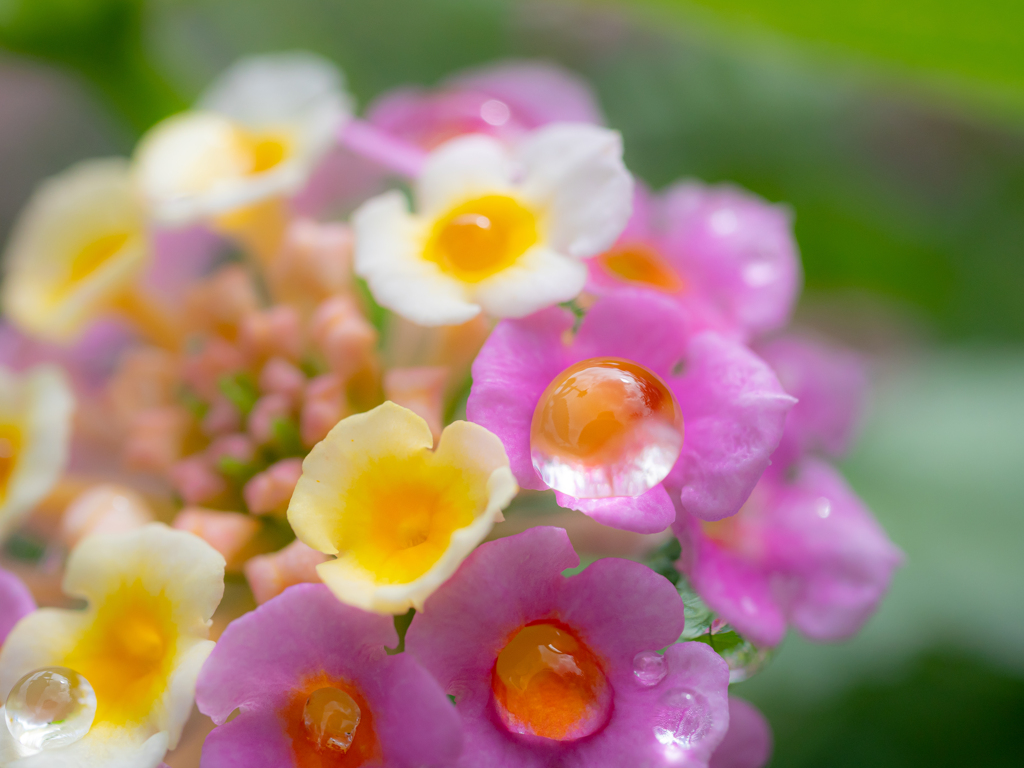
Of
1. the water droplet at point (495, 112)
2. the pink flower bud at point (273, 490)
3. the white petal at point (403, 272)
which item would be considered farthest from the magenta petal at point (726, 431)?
the water droplet at point (495, 112)

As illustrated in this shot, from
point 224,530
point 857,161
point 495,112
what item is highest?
point 495,112

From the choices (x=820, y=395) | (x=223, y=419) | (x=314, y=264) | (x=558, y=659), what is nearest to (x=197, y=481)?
(x=223, y=419)

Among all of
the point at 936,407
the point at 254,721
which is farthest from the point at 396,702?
the point at 936,407

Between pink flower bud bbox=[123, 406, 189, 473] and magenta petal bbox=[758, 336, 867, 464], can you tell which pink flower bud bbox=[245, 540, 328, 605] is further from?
magenta petal bbox=[758, 336, 867, 464]

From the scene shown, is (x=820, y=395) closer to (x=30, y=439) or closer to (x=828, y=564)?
(x=828, y=564)

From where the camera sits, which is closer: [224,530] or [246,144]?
[224,530]

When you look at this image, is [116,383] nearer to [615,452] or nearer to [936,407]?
[615,452]

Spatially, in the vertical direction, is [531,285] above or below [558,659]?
above
